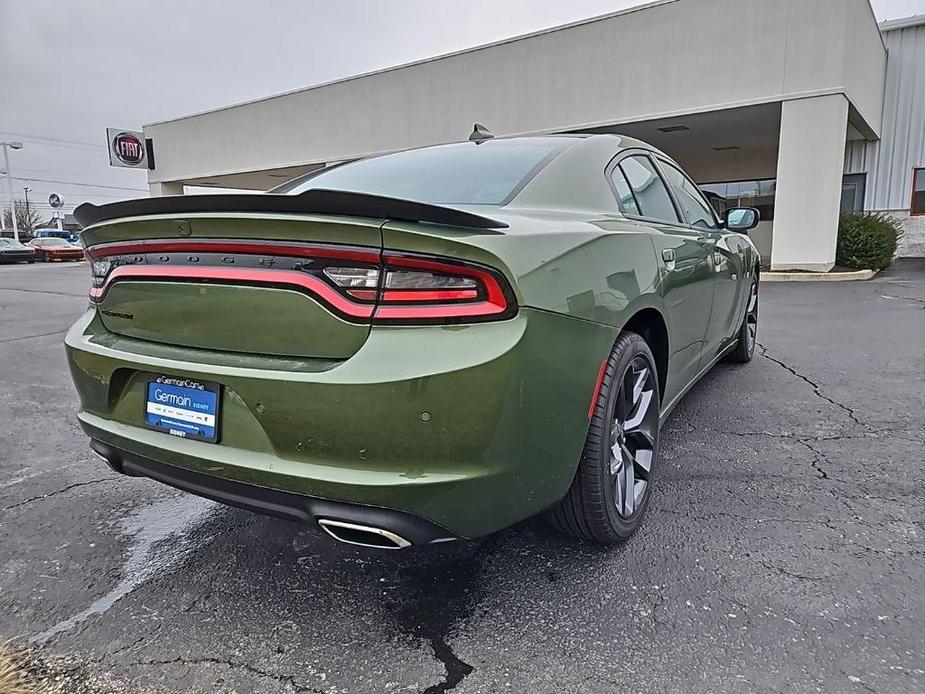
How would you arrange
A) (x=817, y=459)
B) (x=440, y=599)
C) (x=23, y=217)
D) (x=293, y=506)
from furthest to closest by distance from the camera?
(x=23, y=217) < (x=817, y=459) < (x=440, y=599) < (x=293, y=506)

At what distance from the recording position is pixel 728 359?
4996 mm

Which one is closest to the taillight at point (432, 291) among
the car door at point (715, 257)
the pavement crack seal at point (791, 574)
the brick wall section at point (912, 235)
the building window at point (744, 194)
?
the pavement crack seal at point (791, 574)

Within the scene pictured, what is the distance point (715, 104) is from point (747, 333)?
886 cm

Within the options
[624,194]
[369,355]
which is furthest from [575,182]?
[369,355]

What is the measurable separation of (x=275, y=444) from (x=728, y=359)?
4.27 meters

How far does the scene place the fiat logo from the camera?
23688 millimetres

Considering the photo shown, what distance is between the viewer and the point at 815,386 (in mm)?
4273

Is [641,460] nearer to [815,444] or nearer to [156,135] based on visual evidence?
[815,444]

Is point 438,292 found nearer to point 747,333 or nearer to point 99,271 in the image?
point 99,271

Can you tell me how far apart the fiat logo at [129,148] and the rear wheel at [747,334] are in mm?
25073

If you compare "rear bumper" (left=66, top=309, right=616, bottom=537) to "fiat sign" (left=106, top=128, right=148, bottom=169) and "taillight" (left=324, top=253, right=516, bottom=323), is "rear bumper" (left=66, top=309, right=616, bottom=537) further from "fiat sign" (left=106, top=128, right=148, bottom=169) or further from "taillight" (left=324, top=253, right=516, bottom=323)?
"fiat sign" (left=106, top=128, right=148, bottom=169)

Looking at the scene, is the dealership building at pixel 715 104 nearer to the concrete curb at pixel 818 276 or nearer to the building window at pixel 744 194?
the building window at pixel 744 194

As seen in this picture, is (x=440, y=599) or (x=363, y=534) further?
(x=440, y=599)

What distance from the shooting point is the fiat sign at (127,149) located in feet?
77.7
